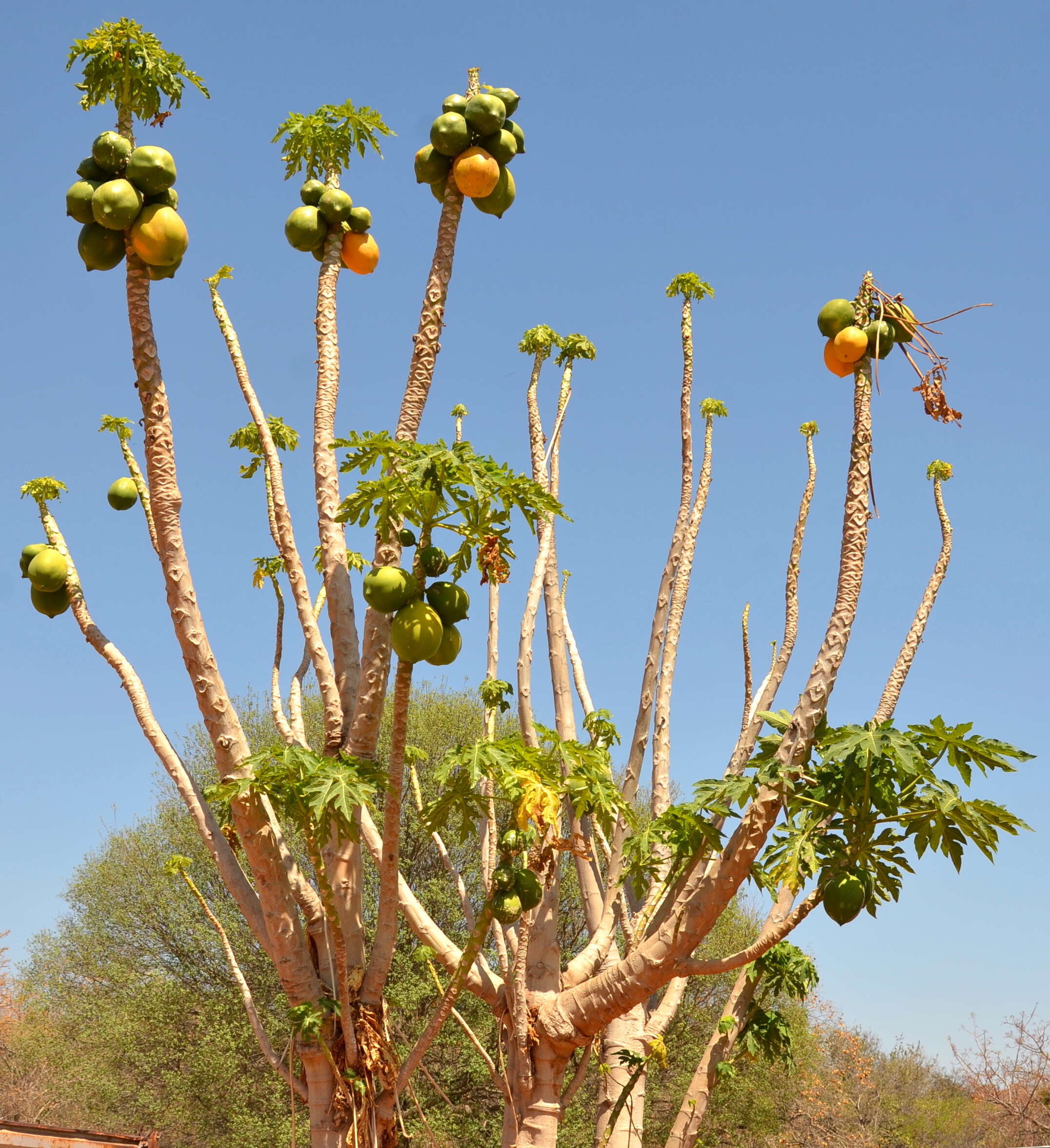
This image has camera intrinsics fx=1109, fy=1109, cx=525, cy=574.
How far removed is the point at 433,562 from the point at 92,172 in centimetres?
261

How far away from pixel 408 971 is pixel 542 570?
34.3 ft

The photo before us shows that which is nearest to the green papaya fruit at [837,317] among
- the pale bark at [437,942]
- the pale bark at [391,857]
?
the pale bark at [391,857]

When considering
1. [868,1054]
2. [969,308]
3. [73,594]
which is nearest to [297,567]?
[73,594]

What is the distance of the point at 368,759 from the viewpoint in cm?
547

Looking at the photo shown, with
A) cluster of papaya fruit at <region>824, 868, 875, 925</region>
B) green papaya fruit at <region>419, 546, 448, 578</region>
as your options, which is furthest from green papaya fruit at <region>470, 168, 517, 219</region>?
cluster of papaya fruit at <region>824, 868, 875, 925</region>

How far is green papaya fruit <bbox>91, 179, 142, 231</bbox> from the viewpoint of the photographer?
4.91 metres

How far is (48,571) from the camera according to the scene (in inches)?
238

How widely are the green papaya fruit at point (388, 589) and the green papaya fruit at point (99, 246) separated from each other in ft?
7.02

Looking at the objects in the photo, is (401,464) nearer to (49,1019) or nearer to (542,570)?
(542,570)

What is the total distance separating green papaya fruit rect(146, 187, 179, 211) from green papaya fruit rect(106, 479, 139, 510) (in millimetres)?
Result: 2072

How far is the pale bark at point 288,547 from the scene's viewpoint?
18.9 ft

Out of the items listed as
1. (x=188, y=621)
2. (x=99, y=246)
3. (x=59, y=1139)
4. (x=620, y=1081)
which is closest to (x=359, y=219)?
(x=99, y=246)

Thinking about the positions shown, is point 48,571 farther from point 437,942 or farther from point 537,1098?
point 537,1098

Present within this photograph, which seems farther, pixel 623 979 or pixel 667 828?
pixel 667 828
